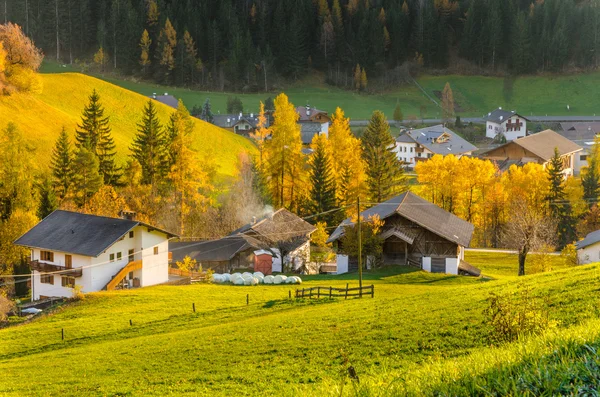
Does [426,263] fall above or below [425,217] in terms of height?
below

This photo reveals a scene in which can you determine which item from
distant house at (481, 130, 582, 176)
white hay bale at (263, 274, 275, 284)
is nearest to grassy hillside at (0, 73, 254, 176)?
white hay bale at (263, 274, 275, 284)

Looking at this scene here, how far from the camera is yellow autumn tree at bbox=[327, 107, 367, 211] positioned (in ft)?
230

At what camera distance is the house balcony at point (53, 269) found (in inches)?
Result: 1996

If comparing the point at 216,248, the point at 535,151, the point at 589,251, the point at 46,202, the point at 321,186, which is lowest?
the point at 589,251

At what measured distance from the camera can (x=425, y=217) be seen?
54.4m

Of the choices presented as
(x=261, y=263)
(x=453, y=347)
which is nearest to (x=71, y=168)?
(x=261, y=263)

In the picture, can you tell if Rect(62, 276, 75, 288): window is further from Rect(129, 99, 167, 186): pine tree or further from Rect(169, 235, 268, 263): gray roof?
Rect(129, 99, 167, 186): pine tree

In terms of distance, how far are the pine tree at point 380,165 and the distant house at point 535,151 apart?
91.3 feet

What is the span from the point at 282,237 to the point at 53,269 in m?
19.7

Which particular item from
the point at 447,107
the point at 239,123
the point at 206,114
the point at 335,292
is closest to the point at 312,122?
the point at 239,123

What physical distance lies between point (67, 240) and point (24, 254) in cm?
827

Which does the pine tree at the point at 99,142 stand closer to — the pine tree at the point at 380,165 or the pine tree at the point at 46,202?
the pine tree at the point at 46,202

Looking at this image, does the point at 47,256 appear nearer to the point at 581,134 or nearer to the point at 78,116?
the point at 78,116

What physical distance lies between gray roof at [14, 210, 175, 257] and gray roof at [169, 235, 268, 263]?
6.86 m
